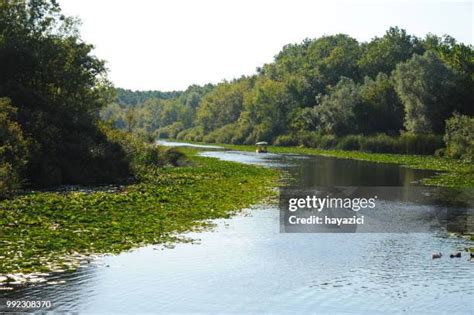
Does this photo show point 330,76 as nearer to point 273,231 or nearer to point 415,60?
point 415,60

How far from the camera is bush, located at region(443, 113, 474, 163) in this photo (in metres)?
55.4

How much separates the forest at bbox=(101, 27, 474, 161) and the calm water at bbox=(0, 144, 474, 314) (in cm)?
3859

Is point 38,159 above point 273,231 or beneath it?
above

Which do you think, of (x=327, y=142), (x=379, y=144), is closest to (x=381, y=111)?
(x=327, y=142)

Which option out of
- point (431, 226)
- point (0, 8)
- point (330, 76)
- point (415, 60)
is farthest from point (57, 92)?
point (330, 76)

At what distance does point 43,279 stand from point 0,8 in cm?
2905

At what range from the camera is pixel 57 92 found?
4234cm

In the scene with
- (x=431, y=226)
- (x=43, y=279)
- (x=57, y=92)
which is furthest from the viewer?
(x=57, y=92)

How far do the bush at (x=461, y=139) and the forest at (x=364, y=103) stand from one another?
0.11m

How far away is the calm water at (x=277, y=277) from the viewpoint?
1263 cm

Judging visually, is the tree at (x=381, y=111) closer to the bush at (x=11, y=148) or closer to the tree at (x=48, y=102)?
the tree at (x=48, y=102)

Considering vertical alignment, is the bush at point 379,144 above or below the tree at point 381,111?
below

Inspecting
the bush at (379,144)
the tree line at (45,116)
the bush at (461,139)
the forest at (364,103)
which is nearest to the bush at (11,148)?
the tree line at (45,116)

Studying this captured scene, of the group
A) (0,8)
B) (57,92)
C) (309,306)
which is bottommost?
(309,306)
